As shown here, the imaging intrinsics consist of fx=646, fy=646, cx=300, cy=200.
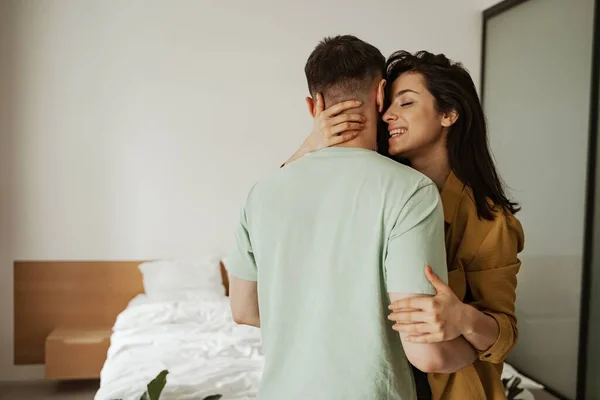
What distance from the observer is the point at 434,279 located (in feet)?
3.76

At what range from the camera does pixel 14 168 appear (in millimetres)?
4277

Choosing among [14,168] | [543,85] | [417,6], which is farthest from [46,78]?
[543,85]

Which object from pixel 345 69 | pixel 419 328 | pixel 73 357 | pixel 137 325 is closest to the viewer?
pixel 419 328

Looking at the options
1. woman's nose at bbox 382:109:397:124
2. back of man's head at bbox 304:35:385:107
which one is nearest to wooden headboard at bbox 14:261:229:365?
woman's nose at bbox 382:109:397:124

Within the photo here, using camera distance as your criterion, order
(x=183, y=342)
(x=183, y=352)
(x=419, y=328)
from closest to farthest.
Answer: (x=419, y=328)
(x=183, y=352)
(x=183, y=342)

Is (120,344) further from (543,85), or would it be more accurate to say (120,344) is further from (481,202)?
(543,85)

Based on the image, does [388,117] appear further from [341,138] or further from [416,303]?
[416,303]

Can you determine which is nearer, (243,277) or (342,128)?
(342,128)

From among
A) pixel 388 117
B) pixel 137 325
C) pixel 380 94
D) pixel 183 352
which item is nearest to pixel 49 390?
pixel 137 325

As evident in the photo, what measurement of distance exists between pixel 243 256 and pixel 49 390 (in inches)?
129

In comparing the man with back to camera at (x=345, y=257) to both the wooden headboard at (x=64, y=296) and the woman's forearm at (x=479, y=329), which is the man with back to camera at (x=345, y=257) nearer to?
the woman's forearm at (x=479, y=329)

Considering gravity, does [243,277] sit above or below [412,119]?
below

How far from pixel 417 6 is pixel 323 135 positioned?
3656 mm

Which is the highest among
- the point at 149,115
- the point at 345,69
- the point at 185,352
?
A: the point at 149,115
